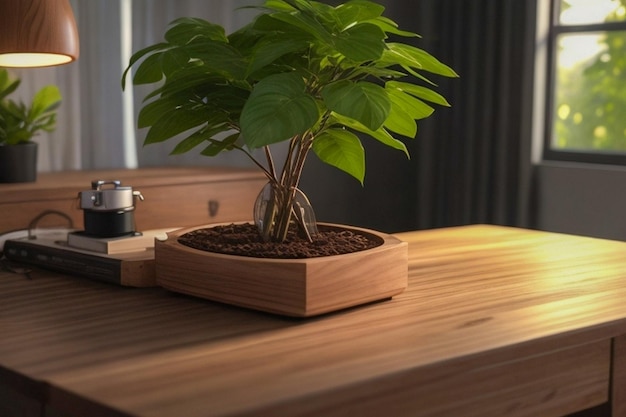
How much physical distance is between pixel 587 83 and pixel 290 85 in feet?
10.5

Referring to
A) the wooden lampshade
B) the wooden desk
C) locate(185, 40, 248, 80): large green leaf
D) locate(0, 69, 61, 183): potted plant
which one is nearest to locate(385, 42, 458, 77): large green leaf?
A: locate(185, 40, 248, 80): large green leaf

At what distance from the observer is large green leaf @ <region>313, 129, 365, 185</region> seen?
4.72 ft

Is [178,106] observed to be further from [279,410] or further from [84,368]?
[279,410]

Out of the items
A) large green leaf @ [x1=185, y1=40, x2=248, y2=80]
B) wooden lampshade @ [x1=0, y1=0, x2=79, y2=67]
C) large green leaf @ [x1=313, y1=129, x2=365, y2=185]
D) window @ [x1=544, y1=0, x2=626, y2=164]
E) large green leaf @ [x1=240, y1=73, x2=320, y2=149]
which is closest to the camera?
large green leaf @ [x1=240, y1=73, x2=320, y2=149]

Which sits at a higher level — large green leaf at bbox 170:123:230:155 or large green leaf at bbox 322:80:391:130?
large green leaf at bbox 322:80:391:130

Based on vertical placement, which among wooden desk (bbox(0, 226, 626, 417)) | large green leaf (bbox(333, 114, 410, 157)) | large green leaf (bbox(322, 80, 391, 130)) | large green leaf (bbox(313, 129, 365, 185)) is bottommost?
wooden desk (bbox(0, 226, 626, 417))

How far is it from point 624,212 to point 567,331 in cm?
288

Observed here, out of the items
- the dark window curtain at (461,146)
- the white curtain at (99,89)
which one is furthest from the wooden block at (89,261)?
the dark window curtain at (461,146)

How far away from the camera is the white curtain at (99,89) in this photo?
12.3 ft

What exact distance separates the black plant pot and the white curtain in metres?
0.51

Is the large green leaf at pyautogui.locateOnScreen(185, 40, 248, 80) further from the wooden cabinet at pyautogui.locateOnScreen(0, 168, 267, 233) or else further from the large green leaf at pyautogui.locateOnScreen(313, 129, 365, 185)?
the wooden cabinet at pyautogui.locateOnScreen(0, 168, 267, 233)

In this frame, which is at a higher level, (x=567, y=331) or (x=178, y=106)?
(x=178, y=106)

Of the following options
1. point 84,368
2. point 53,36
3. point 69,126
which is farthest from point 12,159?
point 84,368

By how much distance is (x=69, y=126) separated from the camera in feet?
12.4
